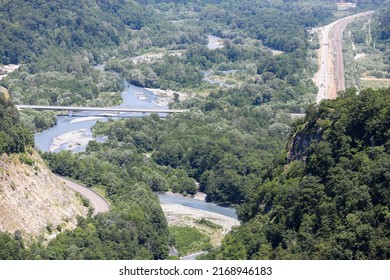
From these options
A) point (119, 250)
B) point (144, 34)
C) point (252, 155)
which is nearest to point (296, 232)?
point (119, 250)

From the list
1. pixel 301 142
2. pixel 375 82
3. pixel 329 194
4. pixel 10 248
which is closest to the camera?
pixel 10 248

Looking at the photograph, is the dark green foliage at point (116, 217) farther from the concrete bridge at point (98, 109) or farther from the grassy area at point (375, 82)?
the grassy area at point (375, 82)

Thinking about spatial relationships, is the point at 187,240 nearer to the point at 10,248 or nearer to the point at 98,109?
the point at 10,248

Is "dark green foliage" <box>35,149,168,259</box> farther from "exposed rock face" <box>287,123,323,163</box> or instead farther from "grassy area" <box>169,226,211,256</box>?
"exposed rock face" <box>287,123,323,163</box>

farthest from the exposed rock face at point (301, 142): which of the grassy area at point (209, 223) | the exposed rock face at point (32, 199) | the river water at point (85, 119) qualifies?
the river water at point (85, 119)

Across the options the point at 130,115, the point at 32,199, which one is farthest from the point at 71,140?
the point at 32,199
